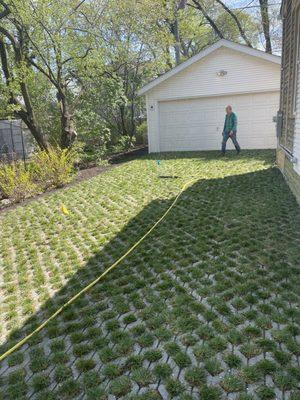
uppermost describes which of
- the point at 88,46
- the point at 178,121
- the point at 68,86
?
the point at 88,46

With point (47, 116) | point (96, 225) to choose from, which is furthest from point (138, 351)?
point (47, 116)

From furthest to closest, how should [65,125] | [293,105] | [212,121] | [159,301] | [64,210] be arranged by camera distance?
[212,121] → [65,125] → [64,210] → [293,105] → [159,301]

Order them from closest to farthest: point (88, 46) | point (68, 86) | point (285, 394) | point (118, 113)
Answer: point (285, 394) → point (88, 46) → point (68, 86) → point (118, 113)

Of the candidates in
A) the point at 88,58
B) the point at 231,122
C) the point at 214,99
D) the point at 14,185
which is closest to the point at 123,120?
the point at 214,99

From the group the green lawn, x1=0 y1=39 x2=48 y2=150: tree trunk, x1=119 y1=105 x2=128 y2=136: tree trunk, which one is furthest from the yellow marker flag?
x1=119 y1=105 x2=128 y2=136: tree trunk

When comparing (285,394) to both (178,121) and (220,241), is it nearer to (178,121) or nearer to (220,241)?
(220,241)

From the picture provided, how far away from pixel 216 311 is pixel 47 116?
1470 cm

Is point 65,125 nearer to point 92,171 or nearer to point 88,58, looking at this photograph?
point 92,171

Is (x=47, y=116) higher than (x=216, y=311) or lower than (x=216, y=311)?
higher

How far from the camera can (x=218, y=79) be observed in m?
13.9

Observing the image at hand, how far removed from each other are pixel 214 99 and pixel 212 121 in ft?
2.91

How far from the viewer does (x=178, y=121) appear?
1503cm

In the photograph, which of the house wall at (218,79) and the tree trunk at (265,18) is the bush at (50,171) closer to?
the house wall at (218,79)

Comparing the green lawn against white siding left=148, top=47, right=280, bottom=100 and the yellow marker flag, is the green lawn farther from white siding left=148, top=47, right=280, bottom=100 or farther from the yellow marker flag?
white siding left=148, top=47, right=280, bottom=100
